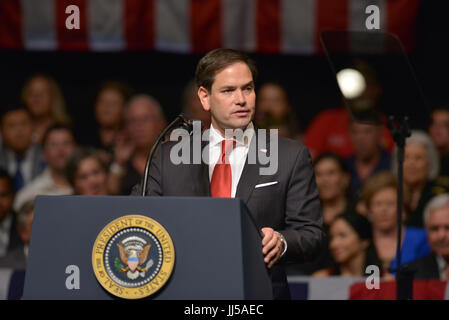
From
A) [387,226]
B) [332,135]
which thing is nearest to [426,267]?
[387,226]

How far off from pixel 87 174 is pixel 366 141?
1.81 meters

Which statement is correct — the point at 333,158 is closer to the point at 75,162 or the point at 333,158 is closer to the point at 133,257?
the point at 75,162

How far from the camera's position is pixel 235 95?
8.00 ft

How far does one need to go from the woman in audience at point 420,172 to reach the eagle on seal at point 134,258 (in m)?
2.84

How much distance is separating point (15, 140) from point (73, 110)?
563 millimetres

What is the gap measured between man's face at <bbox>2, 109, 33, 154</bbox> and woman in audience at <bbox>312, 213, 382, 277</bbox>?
7.42ft

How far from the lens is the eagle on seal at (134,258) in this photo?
6.36 ft

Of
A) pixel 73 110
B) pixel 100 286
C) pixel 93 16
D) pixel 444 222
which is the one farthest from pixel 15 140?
pixel 100 286

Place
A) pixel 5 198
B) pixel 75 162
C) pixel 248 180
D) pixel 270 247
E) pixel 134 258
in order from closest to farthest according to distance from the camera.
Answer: pixel 134 258 → pixel 270 247 → pixel 248 180 → pixel 75 162 → pixel 5 198

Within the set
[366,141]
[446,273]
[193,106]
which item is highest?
[193,106]

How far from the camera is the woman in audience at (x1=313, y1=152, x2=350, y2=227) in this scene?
4512 mm

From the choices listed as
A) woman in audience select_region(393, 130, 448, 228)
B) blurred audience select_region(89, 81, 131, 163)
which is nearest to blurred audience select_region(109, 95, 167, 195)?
blurred audience select_region(89, 81, 131, 163)

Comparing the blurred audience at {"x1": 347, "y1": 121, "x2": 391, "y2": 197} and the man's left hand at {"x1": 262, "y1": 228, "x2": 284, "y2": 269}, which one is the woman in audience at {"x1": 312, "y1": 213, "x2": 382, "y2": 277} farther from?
the man's left hand at {"x1": 262, "y1": 228, "x2": 284, "y2": 269}
